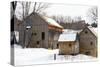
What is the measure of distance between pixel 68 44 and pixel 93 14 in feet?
1.47

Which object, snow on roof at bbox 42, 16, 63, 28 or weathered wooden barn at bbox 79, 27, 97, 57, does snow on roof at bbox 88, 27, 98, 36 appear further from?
snow on roof at bbox 42, 16, 63, 28

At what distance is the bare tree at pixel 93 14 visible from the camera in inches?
92.0

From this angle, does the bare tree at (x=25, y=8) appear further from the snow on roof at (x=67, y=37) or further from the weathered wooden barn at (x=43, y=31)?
the snow on roof at (x=67, y=37)

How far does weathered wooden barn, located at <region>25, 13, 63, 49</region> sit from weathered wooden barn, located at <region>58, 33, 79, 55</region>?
0.21 feet

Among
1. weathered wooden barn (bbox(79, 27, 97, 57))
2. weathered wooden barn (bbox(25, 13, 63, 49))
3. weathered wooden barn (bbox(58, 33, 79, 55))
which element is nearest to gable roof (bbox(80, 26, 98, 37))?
weathered wooden barn (bbox(79, 27, 97, 57))

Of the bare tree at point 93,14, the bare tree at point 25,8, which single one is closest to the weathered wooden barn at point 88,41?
the bare tree at point 93,14

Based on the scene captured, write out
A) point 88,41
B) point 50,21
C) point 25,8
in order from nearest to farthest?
point 25,8
point 50,21
point 88,41

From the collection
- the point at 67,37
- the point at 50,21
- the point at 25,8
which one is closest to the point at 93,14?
the point at 67,37

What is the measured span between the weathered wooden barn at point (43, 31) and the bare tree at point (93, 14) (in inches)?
14.7

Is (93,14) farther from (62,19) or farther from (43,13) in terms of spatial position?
(43,13)

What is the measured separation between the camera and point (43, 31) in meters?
2.13

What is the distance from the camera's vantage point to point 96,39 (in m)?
2.38

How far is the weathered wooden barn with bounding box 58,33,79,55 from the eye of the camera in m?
2.22
